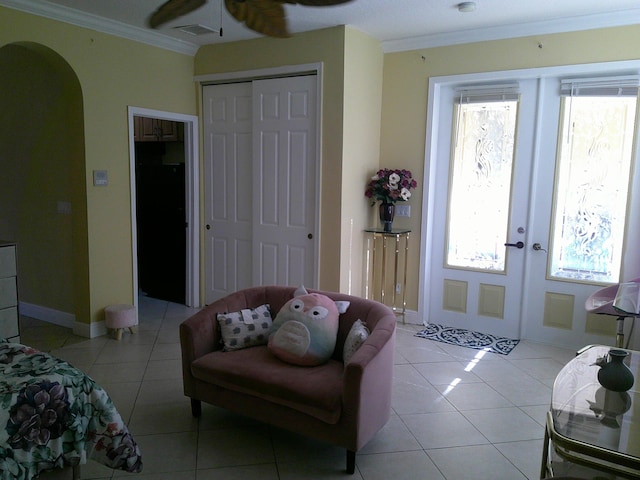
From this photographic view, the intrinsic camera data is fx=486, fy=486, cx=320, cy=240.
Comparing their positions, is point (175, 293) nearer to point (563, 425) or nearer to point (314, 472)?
point (314, 472)

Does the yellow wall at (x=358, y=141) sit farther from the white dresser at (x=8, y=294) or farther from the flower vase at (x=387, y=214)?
the white dresser at (x=8, y=294)

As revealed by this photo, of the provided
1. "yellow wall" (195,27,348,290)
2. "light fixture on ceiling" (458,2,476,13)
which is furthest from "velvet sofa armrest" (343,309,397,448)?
"light fixture on ceiling" (458,2,476,13)

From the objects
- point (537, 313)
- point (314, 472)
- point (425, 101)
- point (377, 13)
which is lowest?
point (314, 472)

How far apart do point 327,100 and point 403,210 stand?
1312mm

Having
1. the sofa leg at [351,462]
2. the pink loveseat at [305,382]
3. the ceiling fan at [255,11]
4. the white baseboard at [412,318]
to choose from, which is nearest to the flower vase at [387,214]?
the white baseboard at [412,318]

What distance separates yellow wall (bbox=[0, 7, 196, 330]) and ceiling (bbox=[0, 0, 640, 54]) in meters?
0.15

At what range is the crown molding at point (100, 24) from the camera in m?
3.76

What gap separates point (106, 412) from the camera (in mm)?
2156

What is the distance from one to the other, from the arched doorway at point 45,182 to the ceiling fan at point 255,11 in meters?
2.88

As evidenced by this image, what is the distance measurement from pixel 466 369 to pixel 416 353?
455 mm

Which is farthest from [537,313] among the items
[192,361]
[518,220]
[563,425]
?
[192,361]

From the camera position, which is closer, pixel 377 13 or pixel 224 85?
pixel 377 13

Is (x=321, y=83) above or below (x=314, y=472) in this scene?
above

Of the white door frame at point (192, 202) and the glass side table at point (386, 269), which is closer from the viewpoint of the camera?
the glass side table at point (386, 269)
